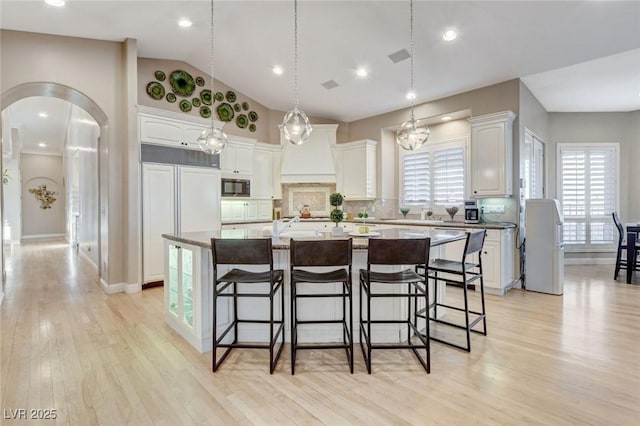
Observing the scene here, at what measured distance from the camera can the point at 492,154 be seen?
4.58 meters

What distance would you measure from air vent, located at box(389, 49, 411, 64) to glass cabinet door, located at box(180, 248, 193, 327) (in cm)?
374

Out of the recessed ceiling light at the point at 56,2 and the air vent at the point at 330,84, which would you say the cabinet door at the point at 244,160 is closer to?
the air vent at the point at 330,84

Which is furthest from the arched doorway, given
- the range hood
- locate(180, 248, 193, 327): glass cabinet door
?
the range hood

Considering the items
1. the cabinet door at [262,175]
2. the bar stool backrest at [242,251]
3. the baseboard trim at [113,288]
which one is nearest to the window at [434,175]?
the cabinet door at [262,175]

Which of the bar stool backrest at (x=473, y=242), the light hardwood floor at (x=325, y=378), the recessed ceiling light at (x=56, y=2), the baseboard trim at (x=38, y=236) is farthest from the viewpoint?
the baseboard trim at (x=38, y=236)

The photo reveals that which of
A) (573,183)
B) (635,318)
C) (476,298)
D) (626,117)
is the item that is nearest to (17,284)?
(476,298)

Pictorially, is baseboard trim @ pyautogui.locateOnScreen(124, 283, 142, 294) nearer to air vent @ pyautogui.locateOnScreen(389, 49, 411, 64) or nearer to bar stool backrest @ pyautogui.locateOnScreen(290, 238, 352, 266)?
bar stool backrest @ pyautogui.locateOnScreen(290, 238, 352, 266)

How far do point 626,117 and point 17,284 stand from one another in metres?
11.3

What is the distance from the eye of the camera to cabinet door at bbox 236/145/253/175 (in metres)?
6.03

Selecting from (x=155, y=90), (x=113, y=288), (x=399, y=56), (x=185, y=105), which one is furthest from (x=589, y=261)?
(x=155, y=90)

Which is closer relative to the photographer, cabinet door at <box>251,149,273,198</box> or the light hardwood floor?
the light hardwood floor

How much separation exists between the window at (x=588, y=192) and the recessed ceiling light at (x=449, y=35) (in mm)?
4192

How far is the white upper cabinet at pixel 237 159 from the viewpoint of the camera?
19.2 ft

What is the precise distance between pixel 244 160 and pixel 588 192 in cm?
693
